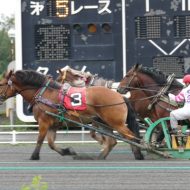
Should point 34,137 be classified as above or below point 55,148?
below

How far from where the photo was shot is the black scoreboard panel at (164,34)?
19281 mm

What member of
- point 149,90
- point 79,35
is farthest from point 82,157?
point 79,35

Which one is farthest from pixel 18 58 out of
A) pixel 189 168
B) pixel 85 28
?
pixel 189 168

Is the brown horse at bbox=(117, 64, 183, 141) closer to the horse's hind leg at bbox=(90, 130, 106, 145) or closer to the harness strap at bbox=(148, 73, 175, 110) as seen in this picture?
the harness strap at bbox=(148, 73, 175, 110)

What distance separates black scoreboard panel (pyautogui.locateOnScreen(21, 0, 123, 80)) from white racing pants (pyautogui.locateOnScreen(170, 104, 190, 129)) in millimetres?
6103

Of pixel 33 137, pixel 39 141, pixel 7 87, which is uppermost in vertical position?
pixel 7 87

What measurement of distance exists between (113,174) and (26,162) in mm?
2667

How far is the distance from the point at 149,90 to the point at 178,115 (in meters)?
2.03

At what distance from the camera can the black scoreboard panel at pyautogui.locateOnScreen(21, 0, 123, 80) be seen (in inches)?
773

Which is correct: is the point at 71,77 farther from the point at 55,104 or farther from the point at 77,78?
the point at 55,104

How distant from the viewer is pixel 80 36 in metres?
19.6

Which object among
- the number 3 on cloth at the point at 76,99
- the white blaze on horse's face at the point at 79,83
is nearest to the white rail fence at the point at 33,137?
the white blaze on horse's face at the point at 79,83

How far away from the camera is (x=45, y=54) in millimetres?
19828

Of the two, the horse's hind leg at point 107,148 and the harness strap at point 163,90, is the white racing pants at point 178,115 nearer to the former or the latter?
the horse's hind leg at point 107,148
